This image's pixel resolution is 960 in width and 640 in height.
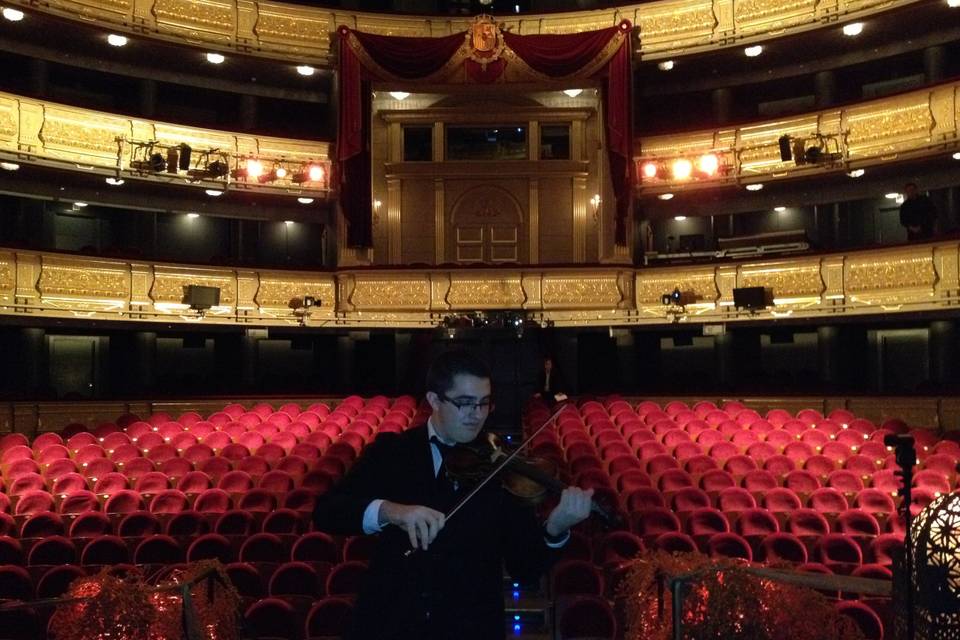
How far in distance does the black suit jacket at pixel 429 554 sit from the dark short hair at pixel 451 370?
0.63ft

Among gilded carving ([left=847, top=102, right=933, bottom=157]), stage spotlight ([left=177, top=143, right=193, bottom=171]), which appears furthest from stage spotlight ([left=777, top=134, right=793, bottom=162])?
stage spotlight ([left=177, top=143, right=193, bottom=171])

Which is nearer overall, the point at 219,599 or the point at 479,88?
the point at 219,599

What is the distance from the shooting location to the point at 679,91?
17797mm

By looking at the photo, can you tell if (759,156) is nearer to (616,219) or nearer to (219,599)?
(616,219)

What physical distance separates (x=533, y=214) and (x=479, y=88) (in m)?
2.38

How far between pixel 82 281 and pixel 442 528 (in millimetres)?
12838

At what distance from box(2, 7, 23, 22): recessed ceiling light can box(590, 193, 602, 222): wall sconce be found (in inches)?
366

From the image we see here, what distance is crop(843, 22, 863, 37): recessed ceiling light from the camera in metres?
14.5

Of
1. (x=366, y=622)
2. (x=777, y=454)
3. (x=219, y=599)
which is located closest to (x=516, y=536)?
(x=366, y=622)

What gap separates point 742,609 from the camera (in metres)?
4.52

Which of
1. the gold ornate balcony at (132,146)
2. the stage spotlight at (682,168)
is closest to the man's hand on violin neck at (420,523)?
the gold ornate balcony at (132,146)

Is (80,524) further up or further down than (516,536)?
further down

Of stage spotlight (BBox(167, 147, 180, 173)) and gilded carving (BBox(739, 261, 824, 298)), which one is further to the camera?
stage spotlight (BBox(167, 147, 180, 173))

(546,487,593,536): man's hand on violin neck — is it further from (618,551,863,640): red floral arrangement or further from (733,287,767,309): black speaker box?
(733,287,767,309): black speaker box
